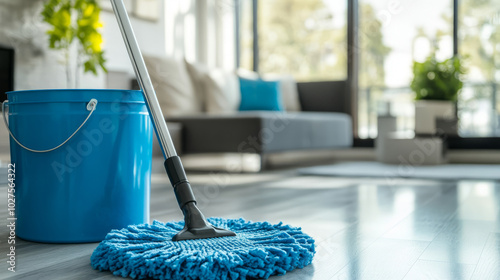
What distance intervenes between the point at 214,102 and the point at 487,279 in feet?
10.2

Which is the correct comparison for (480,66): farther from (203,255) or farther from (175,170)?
(203,255)

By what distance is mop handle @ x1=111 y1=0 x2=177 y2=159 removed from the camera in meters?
1.18

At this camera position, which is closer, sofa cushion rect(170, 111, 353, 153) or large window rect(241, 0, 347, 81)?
sofa cushion rect(170, 111, 353, 153)

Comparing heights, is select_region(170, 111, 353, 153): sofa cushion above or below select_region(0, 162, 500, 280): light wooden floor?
above

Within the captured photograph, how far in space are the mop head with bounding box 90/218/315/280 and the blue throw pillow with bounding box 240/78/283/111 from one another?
9.89 feet

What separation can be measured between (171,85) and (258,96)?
768mm

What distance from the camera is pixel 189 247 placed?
0.98 m

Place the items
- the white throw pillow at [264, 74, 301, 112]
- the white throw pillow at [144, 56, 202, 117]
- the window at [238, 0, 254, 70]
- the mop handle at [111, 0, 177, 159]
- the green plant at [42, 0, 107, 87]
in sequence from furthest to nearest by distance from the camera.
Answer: the window at [238, 0, 254, 70], the white throw pillow at [264, 74, 301, 112], the white throw pillow at [144, 56, 202, 117], the green plant at [42, 0, 107, 87], the mop handle at [111, 0, 177, 159]

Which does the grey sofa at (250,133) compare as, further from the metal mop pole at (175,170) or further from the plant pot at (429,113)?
the metal mop pole at (175,170)

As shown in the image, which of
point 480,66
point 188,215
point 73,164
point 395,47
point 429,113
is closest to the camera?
point 188,215

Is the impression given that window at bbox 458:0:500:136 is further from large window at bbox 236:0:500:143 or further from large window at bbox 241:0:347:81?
large window at bbox 241:0:347:81

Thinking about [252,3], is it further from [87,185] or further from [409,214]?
[87,185]

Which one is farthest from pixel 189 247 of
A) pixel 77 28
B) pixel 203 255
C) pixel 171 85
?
pixel 171 85

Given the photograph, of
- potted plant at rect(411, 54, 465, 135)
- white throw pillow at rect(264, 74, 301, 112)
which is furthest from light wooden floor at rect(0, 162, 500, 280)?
white throw pillow at rect(264, 74, 301, 112)
